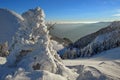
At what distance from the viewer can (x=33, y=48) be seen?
17.8m

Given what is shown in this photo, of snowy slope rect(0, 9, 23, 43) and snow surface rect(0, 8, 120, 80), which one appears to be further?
snowy slope rect(0, 9, 23, 43)

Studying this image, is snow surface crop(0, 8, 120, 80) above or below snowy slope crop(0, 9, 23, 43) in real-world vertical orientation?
below

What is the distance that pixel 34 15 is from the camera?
18422 mm

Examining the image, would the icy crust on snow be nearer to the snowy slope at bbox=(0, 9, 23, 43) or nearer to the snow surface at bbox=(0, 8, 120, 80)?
the snow surface at bbox=(0, 8, 120, 80)

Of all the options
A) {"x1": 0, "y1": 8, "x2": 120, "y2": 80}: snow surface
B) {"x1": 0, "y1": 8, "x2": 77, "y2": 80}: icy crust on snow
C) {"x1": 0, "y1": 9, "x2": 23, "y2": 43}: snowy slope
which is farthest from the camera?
{"x1": 0, "y1": 9, "x2": 23, "y2": 43}: snowy slope

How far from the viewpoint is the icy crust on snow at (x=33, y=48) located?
1664 centimetres

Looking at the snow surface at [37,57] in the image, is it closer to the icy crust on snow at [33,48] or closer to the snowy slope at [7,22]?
the icy crust on snow at [33,48]

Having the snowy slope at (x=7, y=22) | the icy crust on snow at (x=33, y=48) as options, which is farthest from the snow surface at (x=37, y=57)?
the snowy slope at (x=7, y=22)

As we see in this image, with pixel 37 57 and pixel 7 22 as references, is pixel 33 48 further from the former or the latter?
pixel 7 22

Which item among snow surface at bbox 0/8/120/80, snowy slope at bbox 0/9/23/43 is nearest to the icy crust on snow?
snow surface at bbox 0/8/120/80

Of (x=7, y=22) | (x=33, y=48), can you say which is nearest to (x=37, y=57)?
(x=33, y=48)

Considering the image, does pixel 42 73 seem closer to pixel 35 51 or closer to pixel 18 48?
pixel 35 51

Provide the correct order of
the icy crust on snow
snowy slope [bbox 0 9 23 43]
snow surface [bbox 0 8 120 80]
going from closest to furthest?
snow surface [bbox 0 8 120 80]
the icy crust on snow
snowy slope [bbox 0 9 23 43]

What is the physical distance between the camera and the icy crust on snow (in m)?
16.6
